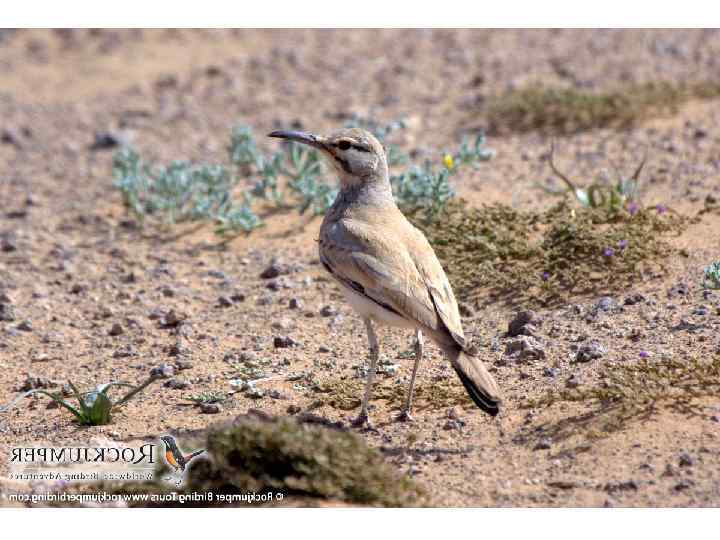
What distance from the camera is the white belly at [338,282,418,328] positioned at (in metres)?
5.90

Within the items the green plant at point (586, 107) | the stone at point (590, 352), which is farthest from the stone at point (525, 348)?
the green plant at point (586, 107)

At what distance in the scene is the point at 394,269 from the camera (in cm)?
598

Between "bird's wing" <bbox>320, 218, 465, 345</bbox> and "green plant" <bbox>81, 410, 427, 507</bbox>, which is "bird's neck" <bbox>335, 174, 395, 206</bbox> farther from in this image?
"green plant" <bbox>81, 410, 427, 507</bbox>

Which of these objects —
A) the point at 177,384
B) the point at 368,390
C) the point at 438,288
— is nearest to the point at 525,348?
the point at 438,288

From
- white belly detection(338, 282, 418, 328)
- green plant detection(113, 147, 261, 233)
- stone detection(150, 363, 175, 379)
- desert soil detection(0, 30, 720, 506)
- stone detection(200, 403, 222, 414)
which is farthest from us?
green plant detection(113, 147, 261, 233)

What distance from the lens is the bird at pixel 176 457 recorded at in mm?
5371

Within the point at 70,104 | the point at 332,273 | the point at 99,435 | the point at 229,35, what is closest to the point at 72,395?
the point at 99,435

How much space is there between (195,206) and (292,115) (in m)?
2.58

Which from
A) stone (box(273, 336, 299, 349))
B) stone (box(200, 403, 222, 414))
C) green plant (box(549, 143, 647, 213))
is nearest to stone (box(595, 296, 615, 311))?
green plant (box(549, 143, 647, 213))

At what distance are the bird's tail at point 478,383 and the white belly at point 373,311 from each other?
0.37 m

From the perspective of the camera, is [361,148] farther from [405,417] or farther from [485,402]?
[485,402]

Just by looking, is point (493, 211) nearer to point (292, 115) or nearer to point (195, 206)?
point (195, 206)

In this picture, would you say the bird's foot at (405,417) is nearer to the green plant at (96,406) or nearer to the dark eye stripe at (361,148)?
the green plant at (96,406)

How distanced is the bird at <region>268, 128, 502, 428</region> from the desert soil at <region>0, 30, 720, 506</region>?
426mm
